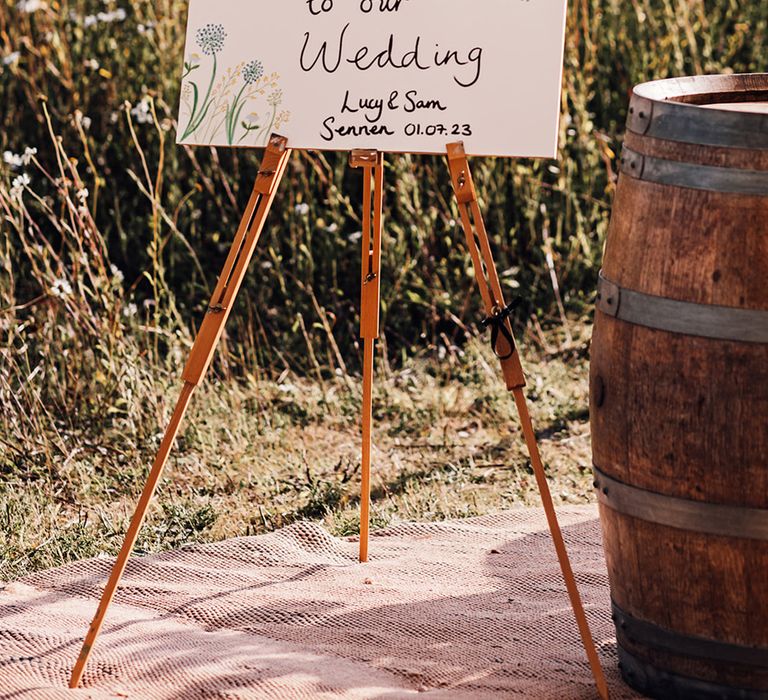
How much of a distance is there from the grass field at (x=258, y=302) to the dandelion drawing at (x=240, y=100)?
4.08 feet

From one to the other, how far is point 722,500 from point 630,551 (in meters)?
0.23

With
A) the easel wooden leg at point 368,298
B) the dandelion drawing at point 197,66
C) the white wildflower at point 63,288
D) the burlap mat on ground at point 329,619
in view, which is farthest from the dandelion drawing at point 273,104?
the white wildflower at point 63,288

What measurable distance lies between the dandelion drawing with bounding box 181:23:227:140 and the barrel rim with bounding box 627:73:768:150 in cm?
90

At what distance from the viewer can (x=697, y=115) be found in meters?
2.29

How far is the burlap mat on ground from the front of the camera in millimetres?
2596

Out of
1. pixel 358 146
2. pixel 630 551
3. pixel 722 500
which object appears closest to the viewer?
pixel 722 500

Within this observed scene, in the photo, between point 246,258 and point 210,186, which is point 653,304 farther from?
point 210,186

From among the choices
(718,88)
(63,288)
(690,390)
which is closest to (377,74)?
(718,88)

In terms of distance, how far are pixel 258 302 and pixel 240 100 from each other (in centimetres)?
225

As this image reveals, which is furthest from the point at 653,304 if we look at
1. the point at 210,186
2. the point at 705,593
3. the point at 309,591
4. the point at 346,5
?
the point at 210,186

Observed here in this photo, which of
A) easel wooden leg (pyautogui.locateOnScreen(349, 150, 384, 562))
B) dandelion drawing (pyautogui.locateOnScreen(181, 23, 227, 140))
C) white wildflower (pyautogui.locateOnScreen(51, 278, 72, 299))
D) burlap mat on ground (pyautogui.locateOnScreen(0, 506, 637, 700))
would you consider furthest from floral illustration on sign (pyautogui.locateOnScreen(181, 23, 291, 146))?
white wildflower (pyautogui.locateOnScreen(51, 278, 72, 299))

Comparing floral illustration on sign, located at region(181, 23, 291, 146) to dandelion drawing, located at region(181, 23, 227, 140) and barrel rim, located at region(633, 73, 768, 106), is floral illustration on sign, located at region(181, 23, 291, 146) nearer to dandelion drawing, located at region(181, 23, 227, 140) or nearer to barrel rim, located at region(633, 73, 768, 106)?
dandelion drawing, located at region(181, 23, 227, 140)

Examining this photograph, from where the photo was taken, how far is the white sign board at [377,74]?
8.57ft

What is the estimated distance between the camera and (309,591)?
3.10m
